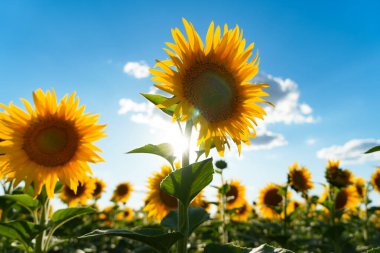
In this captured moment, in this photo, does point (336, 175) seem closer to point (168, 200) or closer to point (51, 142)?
point (168, 200)

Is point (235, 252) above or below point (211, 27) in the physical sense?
below

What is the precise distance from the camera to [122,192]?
36.3 ft

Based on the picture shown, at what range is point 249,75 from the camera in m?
3.00

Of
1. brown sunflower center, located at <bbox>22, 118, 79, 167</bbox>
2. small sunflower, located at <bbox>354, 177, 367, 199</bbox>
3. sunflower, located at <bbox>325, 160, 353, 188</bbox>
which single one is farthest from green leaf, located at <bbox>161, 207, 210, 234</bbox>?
small sunflower, located at <bbox>354, 177, 367, 199</bbox>

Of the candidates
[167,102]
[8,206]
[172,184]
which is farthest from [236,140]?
[8,206]

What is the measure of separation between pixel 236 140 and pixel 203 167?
0.86 m

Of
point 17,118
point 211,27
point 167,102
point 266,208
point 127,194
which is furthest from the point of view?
point 127,194

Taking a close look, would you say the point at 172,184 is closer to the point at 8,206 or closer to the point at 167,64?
the point at 167,64

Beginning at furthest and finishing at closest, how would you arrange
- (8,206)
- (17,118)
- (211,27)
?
(8,206) → (17,118) → (211,27)

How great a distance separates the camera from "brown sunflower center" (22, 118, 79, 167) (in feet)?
12.8

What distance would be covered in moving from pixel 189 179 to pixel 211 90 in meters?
0.93

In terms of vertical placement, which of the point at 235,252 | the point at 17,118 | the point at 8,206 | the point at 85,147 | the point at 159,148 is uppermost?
the point at 17,118

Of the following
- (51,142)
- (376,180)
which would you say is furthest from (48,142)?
(376,180)

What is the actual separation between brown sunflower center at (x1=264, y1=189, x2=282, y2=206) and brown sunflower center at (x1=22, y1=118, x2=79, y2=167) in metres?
5.84
